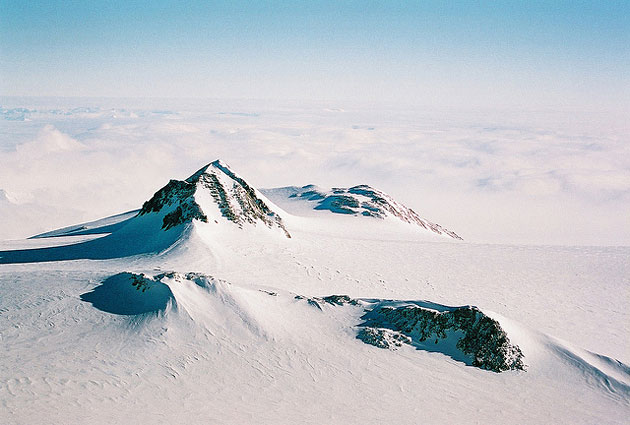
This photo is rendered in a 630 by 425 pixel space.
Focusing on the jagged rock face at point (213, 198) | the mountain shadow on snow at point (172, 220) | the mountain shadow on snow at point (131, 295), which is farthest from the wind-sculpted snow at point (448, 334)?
the jagged rock face at point (213, 198)

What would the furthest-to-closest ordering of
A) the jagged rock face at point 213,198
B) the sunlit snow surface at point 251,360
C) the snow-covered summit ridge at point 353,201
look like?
1. the snow-covered summit ridge at point 353,201
2. the jagged rock face at point 213,198
3. the sunlit snow surface at point 251,360

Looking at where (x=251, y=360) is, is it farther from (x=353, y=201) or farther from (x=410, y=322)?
(x=353, y=201)

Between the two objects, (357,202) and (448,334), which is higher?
(448,334)

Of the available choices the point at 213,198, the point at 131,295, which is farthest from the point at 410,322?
the point at 213,198

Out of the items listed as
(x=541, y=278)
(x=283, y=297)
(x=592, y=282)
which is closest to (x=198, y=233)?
(x=283, y=297)

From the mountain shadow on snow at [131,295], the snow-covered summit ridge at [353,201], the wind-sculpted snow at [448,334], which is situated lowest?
the snow-covered summit ridge at [353,201]

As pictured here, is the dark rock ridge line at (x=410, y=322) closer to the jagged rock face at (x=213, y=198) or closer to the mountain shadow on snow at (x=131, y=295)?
the mountain shadow on snow at (x=131, y=295)
